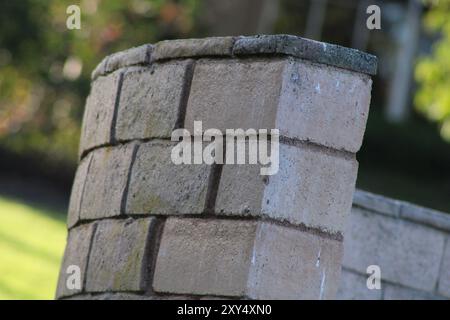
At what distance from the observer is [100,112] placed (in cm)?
477

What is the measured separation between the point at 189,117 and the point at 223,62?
0.25 meters

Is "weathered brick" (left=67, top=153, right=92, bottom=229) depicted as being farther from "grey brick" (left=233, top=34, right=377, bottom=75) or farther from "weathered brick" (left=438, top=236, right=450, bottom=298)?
"weathered brick" (left=438, top=236, right=450, bottom=298)

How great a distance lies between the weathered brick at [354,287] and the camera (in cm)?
557

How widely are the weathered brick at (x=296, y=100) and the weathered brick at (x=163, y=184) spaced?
0.69ft

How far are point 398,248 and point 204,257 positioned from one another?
2.12 metres

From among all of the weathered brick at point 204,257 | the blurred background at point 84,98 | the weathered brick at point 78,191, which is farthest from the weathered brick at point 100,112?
the blurred background at point 84,98

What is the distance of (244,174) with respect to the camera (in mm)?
3762

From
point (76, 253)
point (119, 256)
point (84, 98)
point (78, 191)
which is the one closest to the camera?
point (119, 256)

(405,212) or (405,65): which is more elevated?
(405,65)

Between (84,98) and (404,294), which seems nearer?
(404,294)

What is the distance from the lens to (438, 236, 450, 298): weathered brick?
573 cm

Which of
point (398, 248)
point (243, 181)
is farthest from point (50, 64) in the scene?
point (243, 181)

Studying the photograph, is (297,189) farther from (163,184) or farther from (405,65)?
(405,65)

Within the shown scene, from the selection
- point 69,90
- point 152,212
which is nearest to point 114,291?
point 152,212
